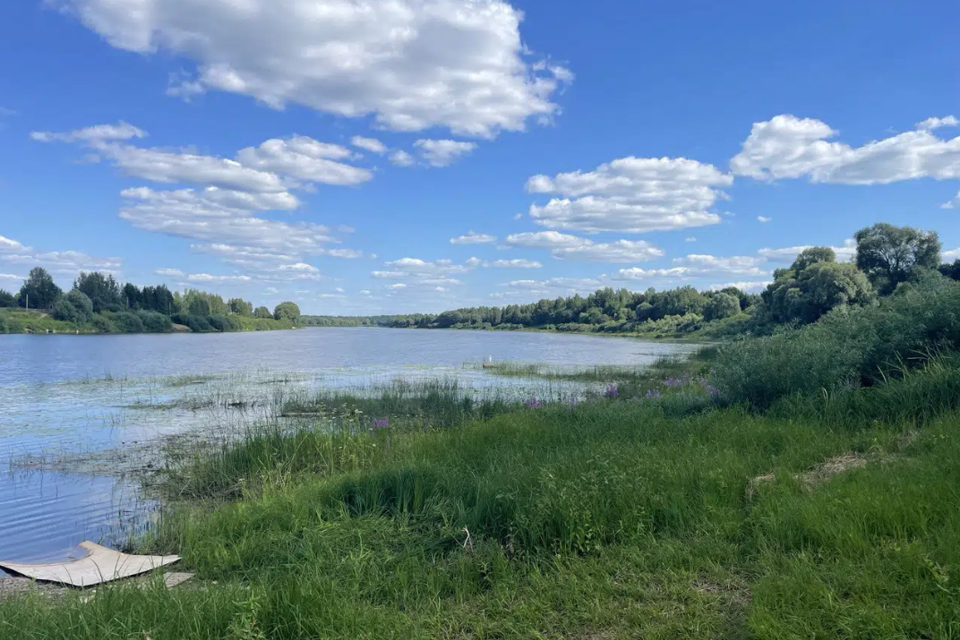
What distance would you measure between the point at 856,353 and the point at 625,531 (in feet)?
21.1

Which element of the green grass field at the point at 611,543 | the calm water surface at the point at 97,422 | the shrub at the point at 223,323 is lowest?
the calm water surface at the point at 97,422

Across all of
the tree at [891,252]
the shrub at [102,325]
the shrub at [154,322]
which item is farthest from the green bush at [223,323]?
the tree at [891,252]

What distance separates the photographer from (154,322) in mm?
108312

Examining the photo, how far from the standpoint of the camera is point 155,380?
1017 inches

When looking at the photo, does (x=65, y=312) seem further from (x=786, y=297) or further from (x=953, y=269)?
(x=953, y=269)

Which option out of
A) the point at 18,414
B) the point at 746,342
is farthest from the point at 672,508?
the point at 18,414

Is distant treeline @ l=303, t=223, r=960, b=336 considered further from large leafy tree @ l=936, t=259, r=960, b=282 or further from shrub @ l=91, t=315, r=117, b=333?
shrub @ l=91, t=315, r=117, b=333

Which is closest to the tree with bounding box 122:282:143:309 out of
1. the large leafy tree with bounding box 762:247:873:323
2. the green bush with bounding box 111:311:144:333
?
the green bush with bounding box 111:311:144:333

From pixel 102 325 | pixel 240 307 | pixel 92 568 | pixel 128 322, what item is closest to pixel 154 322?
pixel 128 322

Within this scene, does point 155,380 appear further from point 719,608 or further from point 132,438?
point 719,608

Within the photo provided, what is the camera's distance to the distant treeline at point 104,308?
100 meters

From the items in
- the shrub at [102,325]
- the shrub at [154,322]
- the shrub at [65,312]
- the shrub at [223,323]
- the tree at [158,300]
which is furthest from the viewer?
the shrub at [223,323]

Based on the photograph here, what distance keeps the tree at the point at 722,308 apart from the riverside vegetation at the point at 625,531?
10125cm

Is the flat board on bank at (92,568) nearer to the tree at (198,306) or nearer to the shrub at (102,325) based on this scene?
the shrub at (102,325)
